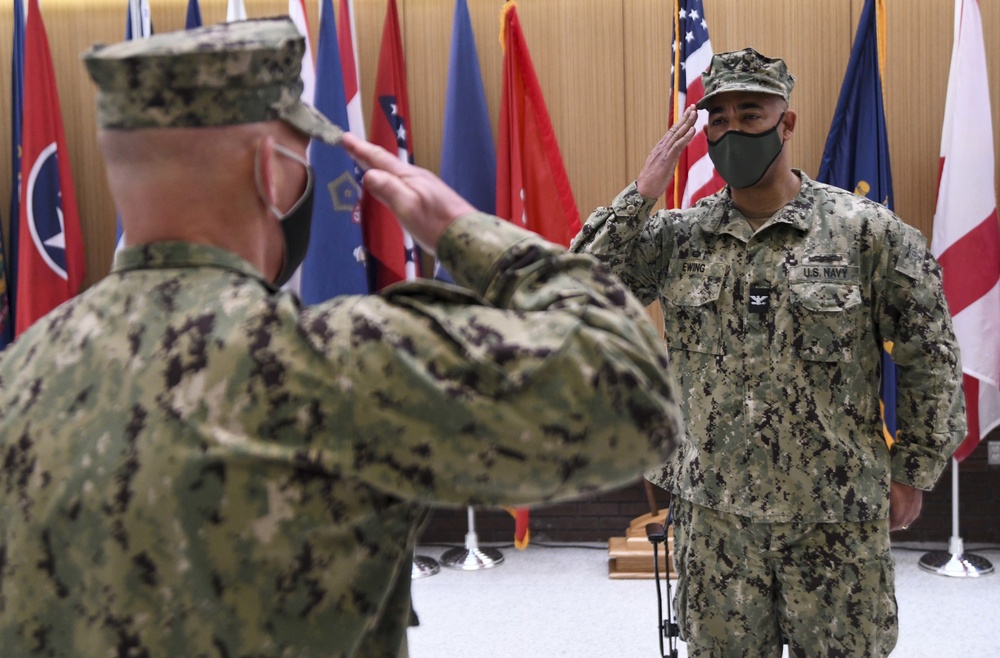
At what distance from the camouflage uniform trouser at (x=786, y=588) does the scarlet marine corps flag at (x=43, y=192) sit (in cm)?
341

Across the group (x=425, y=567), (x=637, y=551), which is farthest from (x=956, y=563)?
(x=425, y=567)

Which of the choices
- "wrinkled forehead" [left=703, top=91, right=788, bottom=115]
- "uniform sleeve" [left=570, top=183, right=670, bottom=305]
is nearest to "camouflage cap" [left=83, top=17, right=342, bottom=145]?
"uniform sleeve" [left=570, top=183, right=670, bottom=305]

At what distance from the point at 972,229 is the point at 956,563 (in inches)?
57.8

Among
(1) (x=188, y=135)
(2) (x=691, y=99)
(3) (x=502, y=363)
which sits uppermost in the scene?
(2) (x=691, y=99)

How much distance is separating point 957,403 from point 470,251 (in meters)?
1.70

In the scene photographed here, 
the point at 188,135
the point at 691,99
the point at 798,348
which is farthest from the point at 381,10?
the point at 188,135

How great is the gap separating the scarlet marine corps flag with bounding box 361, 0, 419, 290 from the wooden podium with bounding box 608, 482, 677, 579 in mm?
1566

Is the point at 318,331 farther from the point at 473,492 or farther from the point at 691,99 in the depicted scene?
A: the point at 691,99

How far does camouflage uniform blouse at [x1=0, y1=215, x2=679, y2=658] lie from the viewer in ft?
2.78

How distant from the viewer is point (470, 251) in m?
0.97

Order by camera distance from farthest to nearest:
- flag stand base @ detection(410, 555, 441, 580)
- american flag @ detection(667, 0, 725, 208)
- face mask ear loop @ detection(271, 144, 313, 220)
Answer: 1. flag stand base @ detection(410, 555, 441, 580)
2. american flag @ detection(667, 0, 725, 208)
3. face mask ear loop @ detection(271, 144, 313, 220)

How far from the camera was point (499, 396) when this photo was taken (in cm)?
84

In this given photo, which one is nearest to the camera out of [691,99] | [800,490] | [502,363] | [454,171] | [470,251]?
[502,363]

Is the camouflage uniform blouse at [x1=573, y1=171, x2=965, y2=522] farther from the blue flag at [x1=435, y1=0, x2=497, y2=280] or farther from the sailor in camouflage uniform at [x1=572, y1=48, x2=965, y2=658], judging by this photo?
the blue flag at [x1=435, y1=0, x2=497, y2=280]
